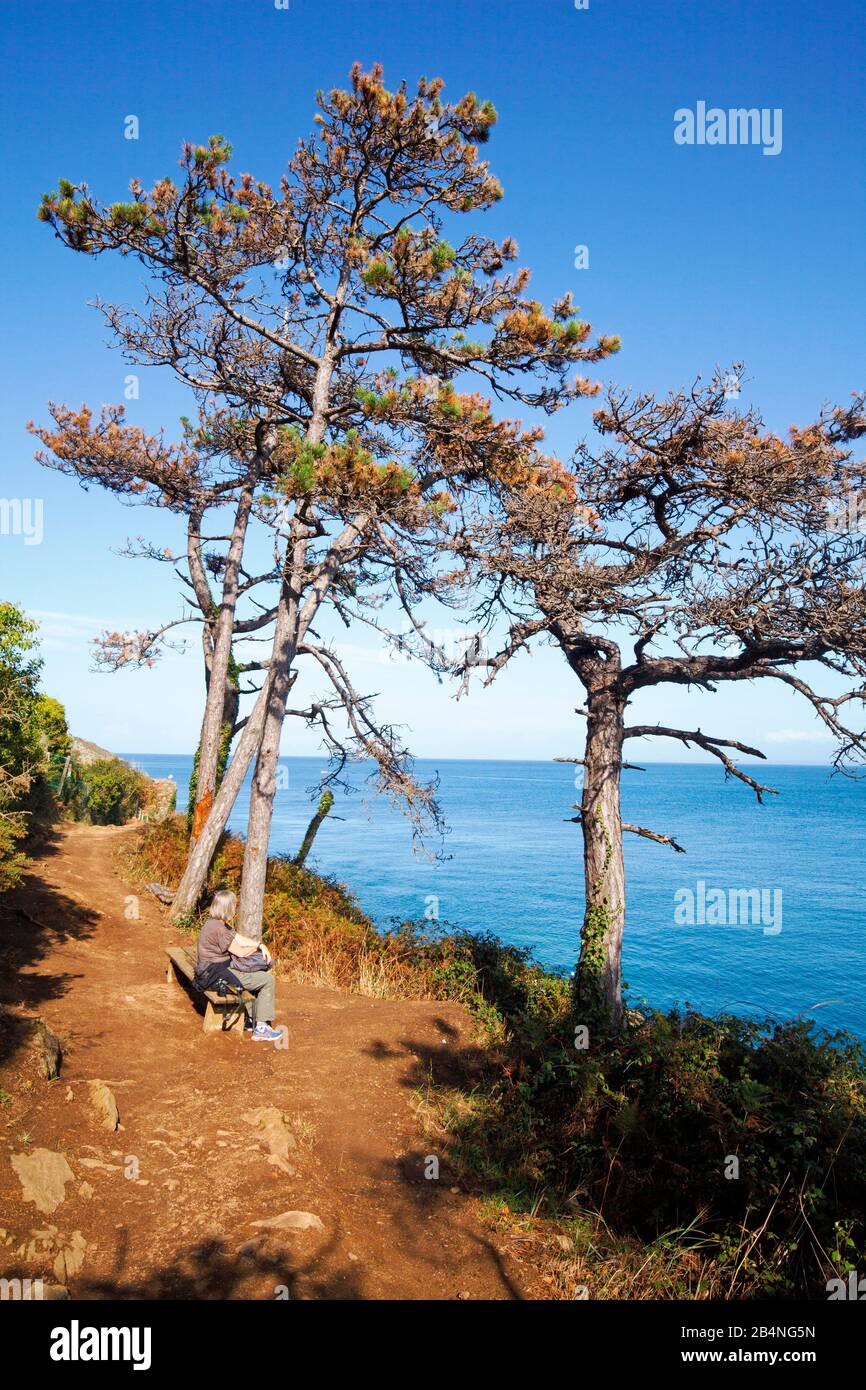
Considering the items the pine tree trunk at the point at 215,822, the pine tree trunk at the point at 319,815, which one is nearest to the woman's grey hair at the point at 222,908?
the pine tree trunk at the point at 215,822

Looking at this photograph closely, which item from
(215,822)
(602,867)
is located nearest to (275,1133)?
(602,867)

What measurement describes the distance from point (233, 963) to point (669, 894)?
32880 mm

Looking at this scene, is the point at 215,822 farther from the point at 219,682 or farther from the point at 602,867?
the point at 602,867

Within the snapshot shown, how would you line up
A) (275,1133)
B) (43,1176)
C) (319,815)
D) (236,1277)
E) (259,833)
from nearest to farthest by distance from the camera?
(236,1277) → (43,1176) → (275,1133) → (259,833) → (319,815)

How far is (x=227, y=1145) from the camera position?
20.1 ft

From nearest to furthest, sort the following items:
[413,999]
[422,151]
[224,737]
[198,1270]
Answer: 1. [198,1270]
2. [422,151]
3. [413,999]
4. [224,737]

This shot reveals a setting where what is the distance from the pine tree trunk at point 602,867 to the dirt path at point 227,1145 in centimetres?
195

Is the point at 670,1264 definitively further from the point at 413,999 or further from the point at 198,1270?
the point at 413,999

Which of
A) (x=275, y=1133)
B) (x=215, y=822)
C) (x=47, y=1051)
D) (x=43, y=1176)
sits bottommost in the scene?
(x=275, y=1133)

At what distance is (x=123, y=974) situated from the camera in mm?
10117

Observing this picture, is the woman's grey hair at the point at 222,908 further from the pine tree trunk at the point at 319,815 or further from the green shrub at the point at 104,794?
the green shrub at the point at 104,794

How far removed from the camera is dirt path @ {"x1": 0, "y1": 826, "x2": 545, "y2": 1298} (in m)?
4.58
